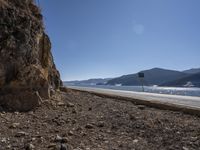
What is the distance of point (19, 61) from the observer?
42.1 ft

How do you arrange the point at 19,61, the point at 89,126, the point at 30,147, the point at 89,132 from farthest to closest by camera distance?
the point at 19,61 → the point at 89,126 → the point at 89,132 → the point at 30,147

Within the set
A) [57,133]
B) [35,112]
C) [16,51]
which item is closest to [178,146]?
[57,133]

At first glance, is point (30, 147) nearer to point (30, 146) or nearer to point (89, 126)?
point (30, 146)

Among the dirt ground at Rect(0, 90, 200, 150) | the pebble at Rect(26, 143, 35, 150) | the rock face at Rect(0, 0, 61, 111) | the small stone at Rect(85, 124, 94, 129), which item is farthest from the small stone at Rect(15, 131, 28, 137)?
the rock face at Rect(0, 0, 61, 111)

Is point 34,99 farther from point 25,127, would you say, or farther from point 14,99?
point 25,127

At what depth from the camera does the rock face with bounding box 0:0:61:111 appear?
1218 cm

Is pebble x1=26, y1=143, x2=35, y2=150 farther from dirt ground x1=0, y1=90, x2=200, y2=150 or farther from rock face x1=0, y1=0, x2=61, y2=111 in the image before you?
rock face x1=0, y1=0, x2=61, y2=111

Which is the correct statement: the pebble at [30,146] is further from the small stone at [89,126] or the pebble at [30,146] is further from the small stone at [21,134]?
the small stone at [89,126]

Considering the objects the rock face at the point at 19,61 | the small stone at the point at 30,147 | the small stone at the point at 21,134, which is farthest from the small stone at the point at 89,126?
the rock face at the point at 19,61

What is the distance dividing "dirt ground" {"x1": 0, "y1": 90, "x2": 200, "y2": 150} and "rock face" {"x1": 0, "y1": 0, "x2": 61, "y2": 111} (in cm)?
86

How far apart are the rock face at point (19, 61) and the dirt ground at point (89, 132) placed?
86 cm

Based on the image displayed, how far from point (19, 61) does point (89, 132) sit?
5.54 meters

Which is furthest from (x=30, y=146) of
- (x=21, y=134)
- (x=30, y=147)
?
(x=21, y=134)

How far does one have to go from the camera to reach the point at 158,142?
8.26m
